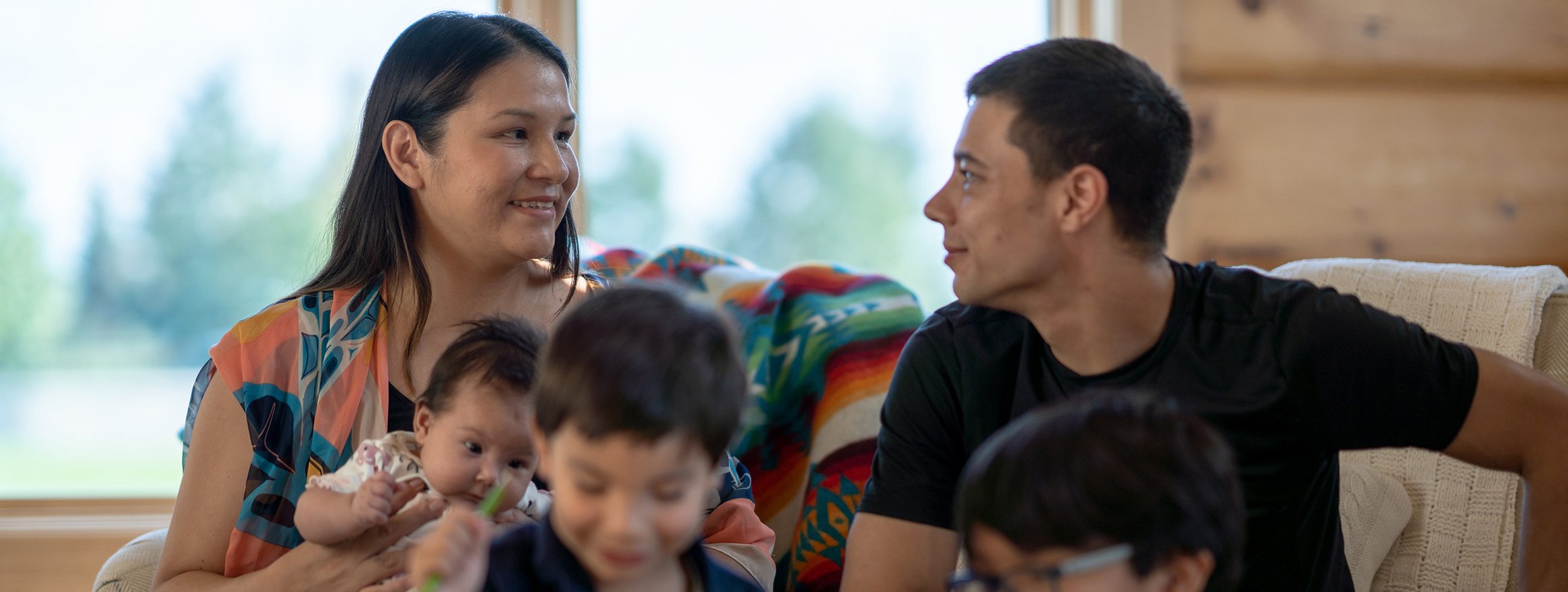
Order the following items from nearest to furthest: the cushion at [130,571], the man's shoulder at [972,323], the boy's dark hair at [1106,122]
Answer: the boy's dark hair at [1106,122] < the man's shoulder at [972,323] < the cushion at [130,571]

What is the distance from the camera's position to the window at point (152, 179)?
9.01ft

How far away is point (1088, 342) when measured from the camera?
4.47 feet

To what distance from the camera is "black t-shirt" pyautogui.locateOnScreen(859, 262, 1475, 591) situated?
4.22 feet

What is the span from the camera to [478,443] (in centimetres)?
125

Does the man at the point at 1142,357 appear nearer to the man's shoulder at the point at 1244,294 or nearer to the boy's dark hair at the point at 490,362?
the man's shoulder at the point at 1244,294

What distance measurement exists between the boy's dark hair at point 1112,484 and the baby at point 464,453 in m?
0.54

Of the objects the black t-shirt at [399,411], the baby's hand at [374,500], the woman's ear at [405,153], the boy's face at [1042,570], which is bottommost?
the black t-shirt at [399,411]

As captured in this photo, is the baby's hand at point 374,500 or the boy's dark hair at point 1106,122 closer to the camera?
the baby's hand at point 374,500

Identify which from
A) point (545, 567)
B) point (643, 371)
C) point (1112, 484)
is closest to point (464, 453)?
point (545, 567)

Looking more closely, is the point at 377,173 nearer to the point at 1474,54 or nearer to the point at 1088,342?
the point at 1088,342

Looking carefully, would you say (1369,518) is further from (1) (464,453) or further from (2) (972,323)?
(1) (464,453)

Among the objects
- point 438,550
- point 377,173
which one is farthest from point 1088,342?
point 377,173

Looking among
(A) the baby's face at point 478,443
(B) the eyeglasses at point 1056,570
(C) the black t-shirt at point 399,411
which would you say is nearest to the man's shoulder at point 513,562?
→ (A) the baby's face at point 478,443

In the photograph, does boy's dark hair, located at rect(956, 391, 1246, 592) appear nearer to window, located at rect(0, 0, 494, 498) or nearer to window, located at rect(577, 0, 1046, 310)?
window, located at rect(577, 0, 1046, 310)
